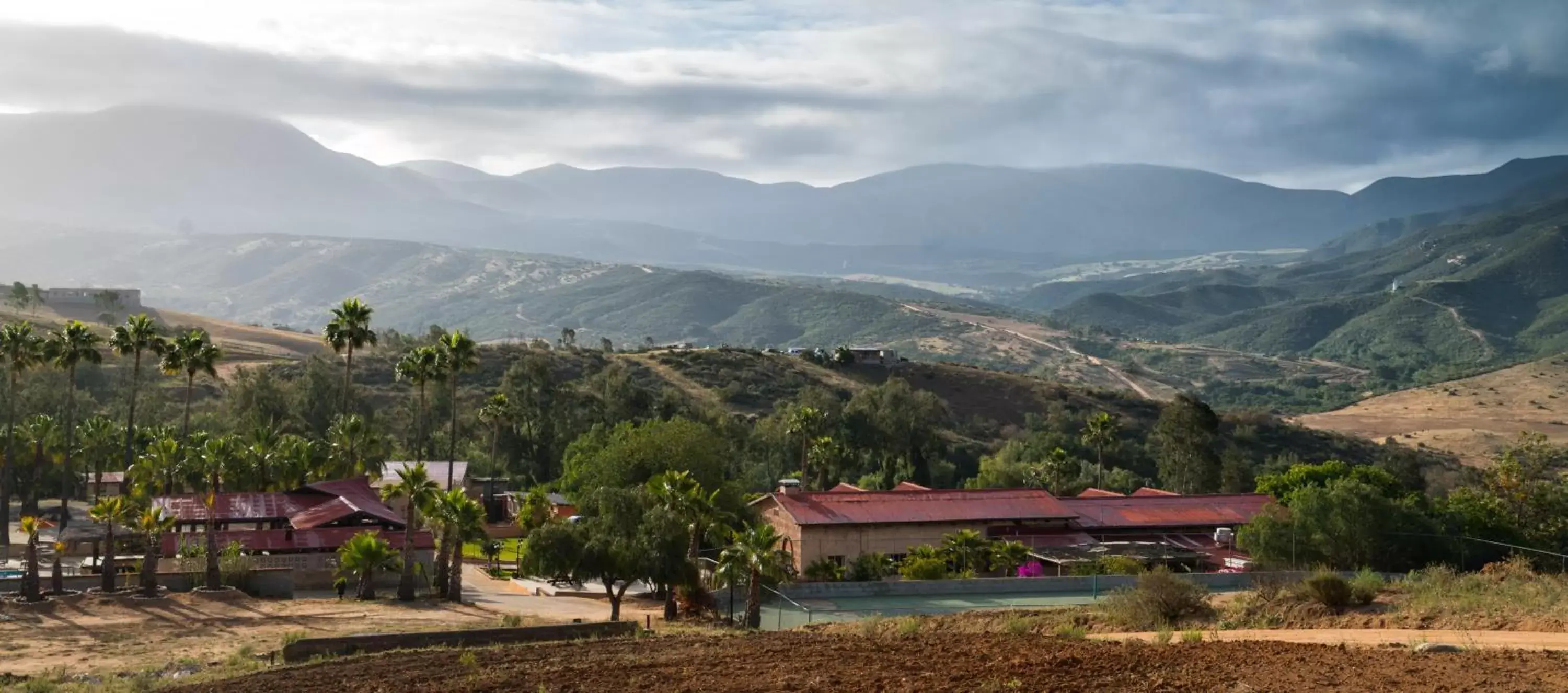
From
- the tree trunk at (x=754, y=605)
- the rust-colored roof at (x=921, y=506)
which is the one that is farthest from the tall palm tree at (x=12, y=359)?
the tree trunk at (x=754, y=605)

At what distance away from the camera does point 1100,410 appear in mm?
129500

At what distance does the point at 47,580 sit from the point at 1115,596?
1532 inches

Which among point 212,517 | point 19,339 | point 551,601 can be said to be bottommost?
point 551,601

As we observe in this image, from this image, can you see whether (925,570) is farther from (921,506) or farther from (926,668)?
(926,668)

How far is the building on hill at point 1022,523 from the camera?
168 ft

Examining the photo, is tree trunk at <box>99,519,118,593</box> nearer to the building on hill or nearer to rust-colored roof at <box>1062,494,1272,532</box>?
the building on hill

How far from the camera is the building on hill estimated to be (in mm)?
51094

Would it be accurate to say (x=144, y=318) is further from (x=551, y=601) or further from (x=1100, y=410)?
(x=1100, y=410)

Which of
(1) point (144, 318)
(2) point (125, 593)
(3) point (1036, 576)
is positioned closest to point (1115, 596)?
(3) point (1036, 576)

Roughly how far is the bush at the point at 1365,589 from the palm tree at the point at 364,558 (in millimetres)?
32168

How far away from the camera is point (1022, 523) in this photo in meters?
54.4

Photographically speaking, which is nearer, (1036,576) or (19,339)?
(1036,576)

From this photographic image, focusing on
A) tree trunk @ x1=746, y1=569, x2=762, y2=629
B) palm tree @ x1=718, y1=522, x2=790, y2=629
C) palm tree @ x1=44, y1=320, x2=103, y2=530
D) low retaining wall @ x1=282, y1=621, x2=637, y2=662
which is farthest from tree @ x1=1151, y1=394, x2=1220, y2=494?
palm tree @ x1=44, y1=320, x2=103, y2=530

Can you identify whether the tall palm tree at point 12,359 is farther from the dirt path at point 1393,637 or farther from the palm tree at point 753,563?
the dirt path at point 1393,637
